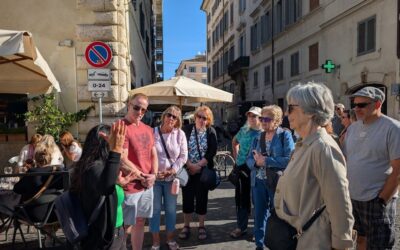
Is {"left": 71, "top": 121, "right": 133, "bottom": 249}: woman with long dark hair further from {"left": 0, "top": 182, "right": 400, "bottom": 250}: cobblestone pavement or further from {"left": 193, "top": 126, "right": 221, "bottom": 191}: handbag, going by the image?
{"left": 193, "top": 126, "right": 221, "bottom": 191}: handbag

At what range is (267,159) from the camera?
4.00 meters

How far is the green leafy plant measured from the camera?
793 centimetres

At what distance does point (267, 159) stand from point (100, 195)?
2.05m


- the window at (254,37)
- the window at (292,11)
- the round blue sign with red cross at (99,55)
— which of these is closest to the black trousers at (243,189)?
the round blue sign with red cross at (99,55)

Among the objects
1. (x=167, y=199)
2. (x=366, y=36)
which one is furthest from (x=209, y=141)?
(x=366, y=36)

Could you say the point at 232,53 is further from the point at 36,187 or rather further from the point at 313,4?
the point at 36,187

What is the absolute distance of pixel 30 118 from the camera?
26.0ft

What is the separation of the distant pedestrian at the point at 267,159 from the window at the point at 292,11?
1805cm

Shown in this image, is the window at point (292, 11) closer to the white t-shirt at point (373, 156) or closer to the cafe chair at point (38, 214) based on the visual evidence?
the white t-shirt at point (373, 156)

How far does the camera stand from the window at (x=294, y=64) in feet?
67.8

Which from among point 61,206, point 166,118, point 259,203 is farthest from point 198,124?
point 61,206

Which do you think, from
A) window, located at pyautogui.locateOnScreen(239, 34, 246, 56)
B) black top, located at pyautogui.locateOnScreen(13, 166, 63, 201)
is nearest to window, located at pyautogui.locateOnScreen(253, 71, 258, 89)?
window, located at pyautogui.locateOnScreen(239, 34, 246, 56)

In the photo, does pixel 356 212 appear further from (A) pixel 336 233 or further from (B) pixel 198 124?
(B) pixel 198 124

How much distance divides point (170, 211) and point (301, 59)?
17.4 m
